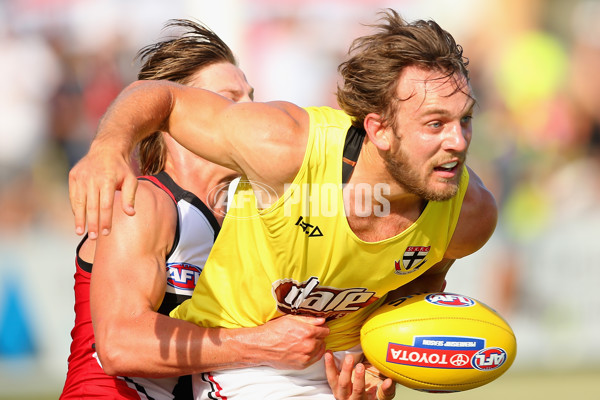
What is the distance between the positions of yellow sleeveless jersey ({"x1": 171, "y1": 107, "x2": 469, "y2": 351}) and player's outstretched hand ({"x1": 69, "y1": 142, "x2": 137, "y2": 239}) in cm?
100

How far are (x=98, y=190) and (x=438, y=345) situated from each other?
2.05 metres

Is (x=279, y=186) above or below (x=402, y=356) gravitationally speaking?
above

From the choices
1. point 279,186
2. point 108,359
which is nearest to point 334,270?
point 279,186

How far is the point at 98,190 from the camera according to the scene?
10.1ft

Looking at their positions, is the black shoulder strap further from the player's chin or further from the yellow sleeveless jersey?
the player's chin

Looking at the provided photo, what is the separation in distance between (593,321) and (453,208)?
21.0 feet

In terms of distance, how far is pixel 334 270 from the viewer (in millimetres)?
4125

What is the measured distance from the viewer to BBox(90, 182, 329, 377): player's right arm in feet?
13.4

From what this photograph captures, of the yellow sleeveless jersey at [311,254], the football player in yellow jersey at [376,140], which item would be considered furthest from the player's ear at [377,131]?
the yellow sleeveless jersey at [311,254]

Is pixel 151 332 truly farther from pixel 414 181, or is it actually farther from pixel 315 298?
pixel 414 181

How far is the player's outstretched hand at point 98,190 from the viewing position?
303 centimetres

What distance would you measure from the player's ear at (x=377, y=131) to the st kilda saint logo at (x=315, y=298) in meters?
0.74

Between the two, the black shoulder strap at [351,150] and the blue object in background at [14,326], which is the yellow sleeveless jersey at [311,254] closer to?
the black shoulder strap at [351,150]

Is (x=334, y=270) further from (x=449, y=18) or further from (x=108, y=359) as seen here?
(x=449, y=18)
